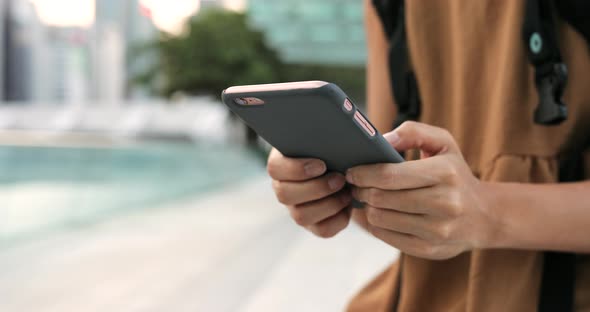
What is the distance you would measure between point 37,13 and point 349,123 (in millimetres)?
8369

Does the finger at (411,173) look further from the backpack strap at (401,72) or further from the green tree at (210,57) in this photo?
the green tree at (210,57)

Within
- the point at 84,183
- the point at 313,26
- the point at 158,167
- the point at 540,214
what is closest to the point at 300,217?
the point at 540,214

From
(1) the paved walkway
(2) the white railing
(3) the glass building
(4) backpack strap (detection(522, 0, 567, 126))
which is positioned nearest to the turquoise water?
(1) the paved walkway

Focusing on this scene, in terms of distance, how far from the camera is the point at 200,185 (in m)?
5.38

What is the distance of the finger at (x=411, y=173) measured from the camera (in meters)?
0.41

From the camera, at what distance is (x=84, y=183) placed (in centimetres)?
354

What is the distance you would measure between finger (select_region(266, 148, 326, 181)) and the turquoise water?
244 centimetres

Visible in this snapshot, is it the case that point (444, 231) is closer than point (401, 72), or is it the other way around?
point (444, 231)

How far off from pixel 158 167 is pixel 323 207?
15.1ft

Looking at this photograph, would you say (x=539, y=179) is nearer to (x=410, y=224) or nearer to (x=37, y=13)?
(x=410, y=224)

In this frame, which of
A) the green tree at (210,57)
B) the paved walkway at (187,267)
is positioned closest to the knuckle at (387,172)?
the paved walkway at (187,267)

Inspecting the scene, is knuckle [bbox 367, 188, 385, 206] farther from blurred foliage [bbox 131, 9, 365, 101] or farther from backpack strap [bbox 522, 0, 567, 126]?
blurred foliage [bbox 131, 9, 365, 101]

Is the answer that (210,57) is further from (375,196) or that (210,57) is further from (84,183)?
(375,196)

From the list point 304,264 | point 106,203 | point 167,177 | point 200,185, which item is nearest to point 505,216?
point 304,264
